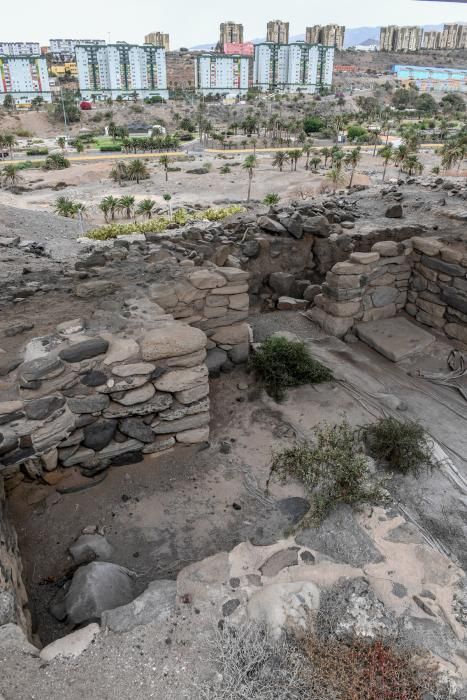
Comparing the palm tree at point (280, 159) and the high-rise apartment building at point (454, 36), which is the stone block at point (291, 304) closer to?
the palm tree at point (280, 159)

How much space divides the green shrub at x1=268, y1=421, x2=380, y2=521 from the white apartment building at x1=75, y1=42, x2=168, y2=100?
113 m

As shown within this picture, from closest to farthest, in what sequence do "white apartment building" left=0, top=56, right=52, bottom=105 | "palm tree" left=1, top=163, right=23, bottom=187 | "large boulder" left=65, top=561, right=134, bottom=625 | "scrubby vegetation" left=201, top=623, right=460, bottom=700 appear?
"scrubby vegetation" left=201, top=623, right=460, bottom=700 < "large boulder" left=65, top=561, right=134, bottom=625 < "palm tree" left=1, top=163, right=23, bottom=187 < "white apartment building" left=0, top=56, right=52, bottom=105

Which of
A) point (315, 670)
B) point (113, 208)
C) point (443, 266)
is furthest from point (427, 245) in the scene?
point (113, 208)

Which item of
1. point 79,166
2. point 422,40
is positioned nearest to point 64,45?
point 422,40

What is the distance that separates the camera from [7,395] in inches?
159

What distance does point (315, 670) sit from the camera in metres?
2.33

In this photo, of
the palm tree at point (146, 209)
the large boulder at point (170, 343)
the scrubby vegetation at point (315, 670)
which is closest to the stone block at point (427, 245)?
the large boulder at point (170, 343)

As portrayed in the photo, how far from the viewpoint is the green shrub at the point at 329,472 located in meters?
3.49

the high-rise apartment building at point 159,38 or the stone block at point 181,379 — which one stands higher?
the high-rise apartment building at point 159,38

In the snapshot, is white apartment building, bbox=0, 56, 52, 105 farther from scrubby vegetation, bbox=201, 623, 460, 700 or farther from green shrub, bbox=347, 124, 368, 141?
scrubby vegetation, bbox=201, 623, 460, 700

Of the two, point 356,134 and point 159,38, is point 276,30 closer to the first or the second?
point 159,38

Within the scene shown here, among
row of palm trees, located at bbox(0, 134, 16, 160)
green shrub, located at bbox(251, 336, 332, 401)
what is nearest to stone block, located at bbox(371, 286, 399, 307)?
green shrub, located at bbox(251, 336, 332, 401)

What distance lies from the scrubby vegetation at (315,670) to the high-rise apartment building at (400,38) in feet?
645

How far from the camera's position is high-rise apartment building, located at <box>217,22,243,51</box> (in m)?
131
